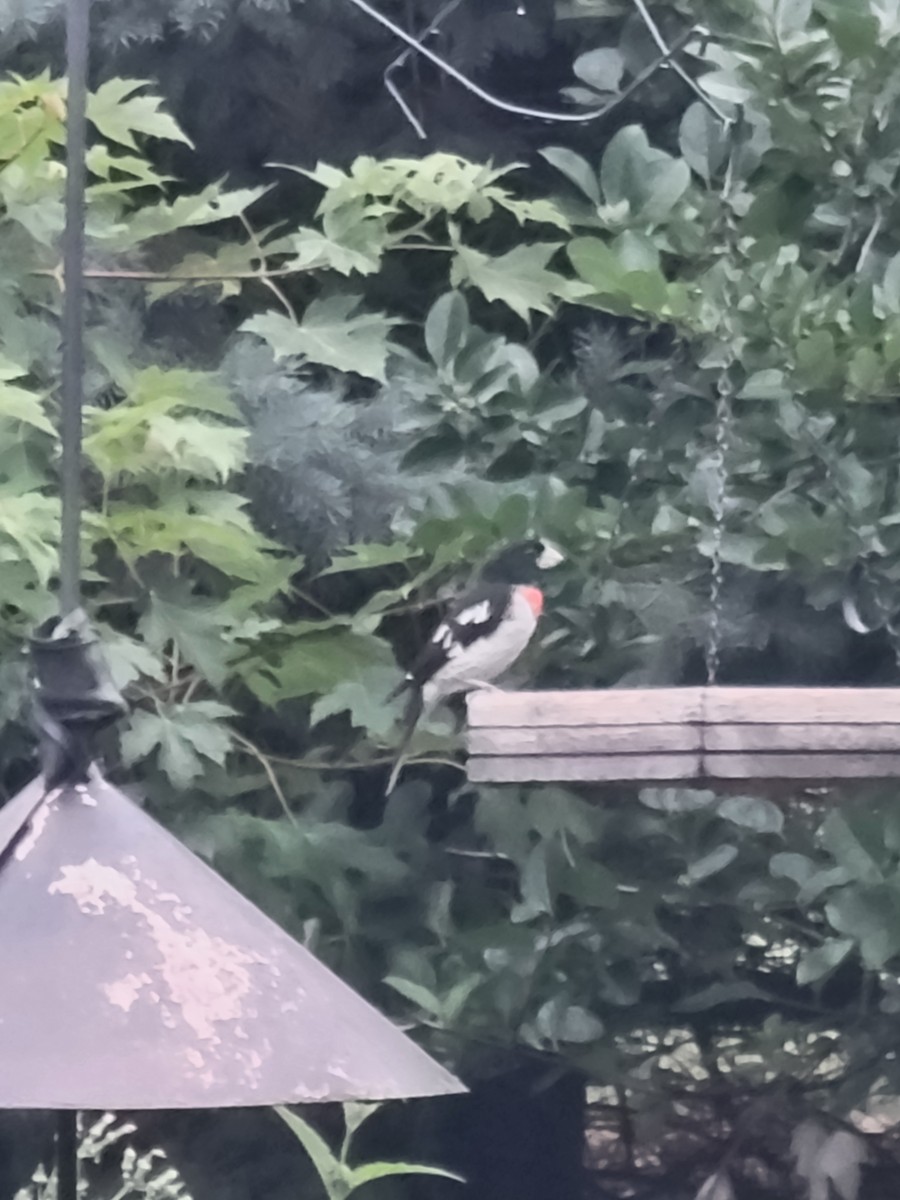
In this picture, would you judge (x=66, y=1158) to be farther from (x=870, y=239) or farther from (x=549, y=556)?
(x=870, y=239)

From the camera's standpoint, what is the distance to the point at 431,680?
183cm

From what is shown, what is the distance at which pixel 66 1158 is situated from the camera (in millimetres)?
798

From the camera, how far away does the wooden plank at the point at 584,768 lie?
50.2 inches

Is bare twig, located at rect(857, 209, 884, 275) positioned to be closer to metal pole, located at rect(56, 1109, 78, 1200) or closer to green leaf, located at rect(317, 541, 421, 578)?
green leaf, located at rect(317, 541, 421, 578)

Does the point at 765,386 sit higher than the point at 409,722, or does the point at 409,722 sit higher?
the point at 765,386

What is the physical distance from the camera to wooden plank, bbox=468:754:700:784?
1275 mm

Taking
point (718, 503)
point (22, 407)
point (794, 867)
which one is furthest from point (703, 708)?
point (22, 407)

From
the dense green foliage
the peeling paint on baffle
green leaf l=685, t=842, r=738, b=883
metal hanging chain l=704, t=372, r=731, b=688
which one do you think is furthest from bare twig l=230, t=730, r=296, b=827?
the peeling paint on baffle

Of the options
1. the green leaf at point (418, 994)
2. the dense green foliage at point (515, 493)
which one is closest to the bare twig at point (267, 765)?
the dense green foliage at point (515, 493)

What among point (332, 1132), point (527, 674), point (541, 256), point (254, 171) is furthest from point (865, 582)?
point (332, 1132)

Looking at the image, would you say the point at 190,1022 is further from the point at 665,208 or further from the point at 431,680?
the point at 665,208

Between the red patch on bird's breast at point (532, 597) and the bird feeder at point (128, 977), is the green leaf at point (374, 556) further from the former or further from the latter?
the bird feeder at point (128, 977)


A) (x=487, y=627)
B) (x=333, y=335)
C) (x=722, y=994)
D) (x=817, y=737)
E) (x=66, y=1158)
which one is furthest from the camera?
(x=722, y=994)

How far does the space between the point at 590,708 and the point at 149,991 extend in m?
0.68
